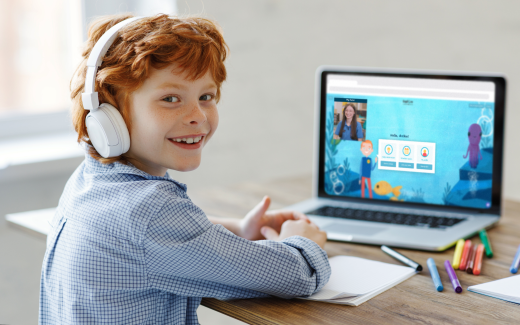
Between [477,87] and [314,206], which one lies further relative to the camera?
[314,206]

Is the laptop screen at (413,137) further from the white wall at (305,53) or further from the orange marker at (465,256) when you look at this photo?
the white wall at (305,53)

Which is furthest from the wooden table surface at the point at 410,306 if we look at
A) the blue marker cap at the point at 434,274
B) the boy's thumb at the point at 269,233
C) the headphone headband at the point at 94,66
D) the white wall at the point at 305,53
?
the white wall at the point at 305,53

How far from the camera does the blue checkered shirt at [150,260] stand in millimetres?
811

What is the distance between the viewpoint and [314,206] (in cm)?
138

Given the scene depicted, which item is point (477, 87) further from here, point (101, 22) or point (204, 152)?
point (204, 152)

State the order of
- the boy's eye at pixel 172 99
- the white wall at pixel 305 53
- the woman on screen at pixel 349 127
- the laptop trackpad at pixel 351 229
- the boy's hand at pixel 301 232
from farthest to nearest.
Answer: the white wall at pixel 305 53, the woman on screen at pixel 349 127, the laptop trackpad at pixel 351 229, the boy's hand at pixel 301 232, the boy's eye at pixel 172 99

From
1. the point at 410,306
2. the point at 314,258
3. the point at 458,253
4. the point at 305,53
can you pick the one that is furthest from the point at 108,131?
the point at 305,53

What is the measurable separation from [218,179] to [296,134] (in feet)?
1.29

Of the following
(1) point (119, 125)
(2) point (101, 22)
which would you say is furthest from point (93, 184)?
(2) point (101, 22)

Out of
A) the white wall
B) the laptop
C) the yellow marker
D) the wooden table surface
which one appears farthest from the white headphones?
the white wall

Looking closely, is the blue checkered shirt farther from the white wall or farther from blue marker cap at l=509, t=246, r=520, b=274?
the white wall

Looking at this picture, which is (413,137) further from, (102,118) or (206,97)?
(102,118)

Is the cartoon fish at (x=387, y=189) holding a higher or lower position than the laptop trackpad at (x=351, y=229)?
higher

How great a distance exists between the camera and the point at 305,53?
2.34 meters
